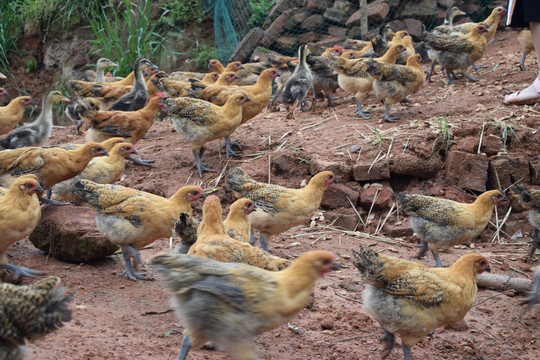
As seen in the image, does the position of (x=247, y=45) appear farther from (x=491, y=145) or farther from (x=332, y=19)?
(x=491, y=145)

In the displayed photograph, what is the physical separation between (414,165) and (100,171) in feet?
14.1

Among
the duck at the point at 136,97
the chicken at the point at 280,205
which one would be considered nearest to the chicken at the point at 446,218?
the chicken at the point at 280,205

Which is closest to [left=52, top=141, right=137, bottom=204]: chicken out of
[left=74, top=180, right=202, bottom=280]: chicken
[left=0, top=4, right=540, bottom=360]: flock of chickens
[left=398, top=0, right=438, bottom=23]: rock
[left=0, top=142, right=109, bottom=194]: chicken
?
[left=0, top=4, right=540, bottom=360]: flock of chickens

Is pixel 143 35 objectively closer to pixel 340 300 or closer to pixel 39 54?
pixel 39 54

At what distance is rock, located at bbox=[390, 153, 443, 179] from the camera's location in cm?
804

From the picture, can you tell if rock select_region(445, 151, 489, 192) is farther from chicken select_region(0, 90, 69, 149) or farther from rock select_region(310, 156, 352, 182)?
chicken select_region(0, 90, 69, 149)

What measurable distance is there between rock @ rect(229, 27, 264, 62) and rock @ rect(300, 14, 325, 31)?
3.63ft

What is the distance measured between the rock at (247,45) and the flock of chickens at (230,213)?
1981 mm

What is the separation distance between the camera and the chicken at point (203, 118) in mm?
8414

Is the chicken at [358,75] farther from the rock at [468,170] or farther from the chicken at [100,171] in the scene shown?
the chicken at [100,171]

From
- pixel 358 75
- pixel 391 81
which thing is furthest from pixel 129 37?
pixel 391 81

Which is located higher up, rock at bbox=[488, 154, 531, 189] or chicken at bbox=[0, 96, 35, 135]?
chicken at bbox=[0, 96, 35, 135]

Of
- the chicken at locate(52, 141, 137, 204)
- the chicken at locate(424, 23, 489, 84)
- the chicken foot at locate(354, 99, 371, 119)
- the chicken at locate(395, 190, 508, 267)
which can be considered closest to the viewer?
the chicken at locate(395, 190, 508, 267)

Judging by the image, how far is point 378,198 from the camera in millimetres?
7930
